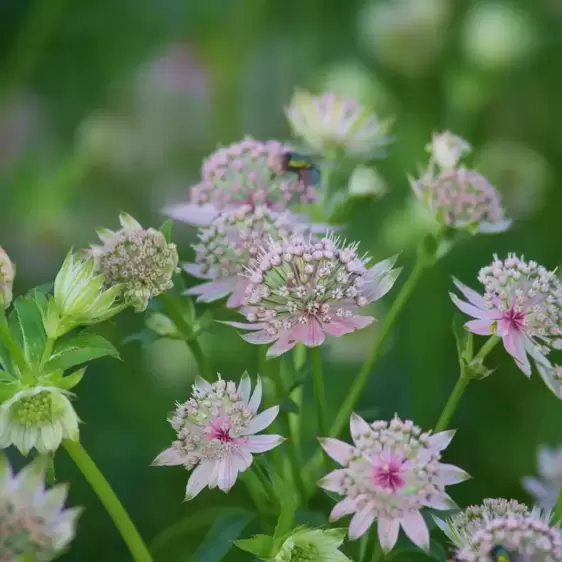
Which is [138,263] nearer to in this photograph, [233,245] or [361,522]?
[233,245]

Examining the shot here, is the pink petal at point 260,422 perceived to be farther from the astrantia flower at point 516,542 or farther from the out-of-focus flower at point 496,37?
the out-of-focus flower at point 496,37

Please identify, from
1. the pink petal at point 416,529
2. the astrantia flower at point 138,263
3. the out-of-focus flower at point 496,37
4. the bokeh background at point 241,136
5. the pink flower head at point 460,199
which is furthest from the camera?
the out-of-focus flower at point 496,37

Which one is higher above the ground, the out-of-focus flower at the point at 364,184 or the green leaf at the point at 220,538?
the out-of-focus flower at the point at 364,184

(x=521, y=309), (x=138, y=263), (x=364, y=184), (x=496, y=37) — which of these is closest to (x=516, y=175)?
(x=496, y=37)

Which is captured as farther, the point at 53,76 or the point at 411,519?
the point at 53,76

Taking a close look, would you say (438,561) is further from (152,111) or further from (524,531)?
(152,111)

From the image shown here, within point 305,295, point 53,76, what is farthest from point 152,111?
point 305,295

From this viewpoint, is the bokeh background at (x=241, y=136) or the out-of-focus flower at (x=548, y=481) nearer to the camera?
the out-of-focus flower at (x=548, y=481)

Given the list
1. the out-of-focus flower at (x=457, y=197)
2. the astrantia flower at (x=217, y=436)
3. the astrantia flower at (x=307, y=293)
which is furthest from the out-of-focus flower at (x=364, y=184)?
the astrantia flower at (x=217, y=436)
